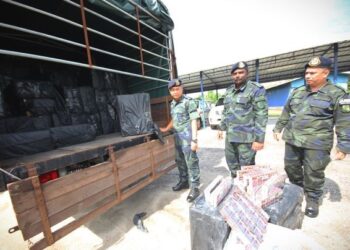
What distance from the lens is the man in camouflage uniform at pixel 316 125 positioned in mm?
1745

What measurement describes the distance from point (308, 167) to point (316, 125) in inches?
19.1

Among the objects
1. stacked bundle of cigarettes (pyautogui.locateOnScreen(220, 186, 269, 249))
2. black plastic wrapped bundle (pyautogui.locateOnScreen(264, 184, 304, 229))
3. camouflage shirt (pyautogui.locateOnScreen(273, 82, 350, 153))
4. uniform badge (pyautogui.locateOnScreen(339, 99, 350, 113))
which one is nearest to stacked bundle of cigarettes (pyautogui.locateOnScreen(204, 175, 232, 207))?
stacked bundle of cigarettes (pyautogui.locateOnScreen(220, 186, 269, 249))

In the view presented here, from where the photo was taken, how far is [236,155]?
2.44 metres

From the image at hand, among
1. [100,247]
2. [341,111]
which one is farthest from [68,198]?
[341,111]

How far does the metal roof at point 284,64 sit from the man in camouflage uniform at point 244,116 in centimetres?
711

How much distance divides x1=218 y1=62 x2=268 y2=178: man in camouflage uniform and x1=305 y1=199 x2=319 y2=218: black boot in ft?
2.43

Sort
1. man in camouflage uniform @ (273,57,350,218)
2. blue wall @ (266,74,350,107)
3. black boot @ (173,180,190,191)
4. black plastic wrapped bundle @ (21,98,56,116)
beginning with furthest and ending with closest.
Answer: blue wall @ (266,74,350,107) < black boot @ (173,180,190,191) < black plastic wrapped bundle @ (21,98,56,116) < man in camouflage uniform @ (273,57,350,218)

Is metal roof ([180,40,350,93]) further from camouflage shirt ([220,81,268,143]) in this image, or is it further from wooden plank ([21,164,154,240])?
wooden plank ([21,164,154,240])

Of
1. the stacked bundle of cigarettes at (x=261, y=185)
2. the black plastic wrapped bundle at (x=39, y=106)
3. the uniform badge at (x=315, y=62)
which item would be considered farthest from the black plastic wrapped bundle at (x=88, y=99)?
the uniform badge at (x=315, y=62)

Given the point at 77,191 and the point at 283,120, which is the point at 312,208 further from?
the point at 77,191

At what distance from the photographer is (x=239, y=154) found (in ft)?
7.66

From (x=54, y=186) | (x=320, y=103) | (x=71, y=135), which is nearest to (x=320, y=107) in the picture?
(x=320, y=103)

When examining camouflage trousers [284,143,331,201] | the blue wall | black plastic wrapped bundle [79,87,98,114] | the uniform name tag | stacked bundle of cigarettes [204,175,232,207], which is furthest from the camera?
the blue wall

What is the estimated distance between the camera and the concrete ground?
175 centimetres
